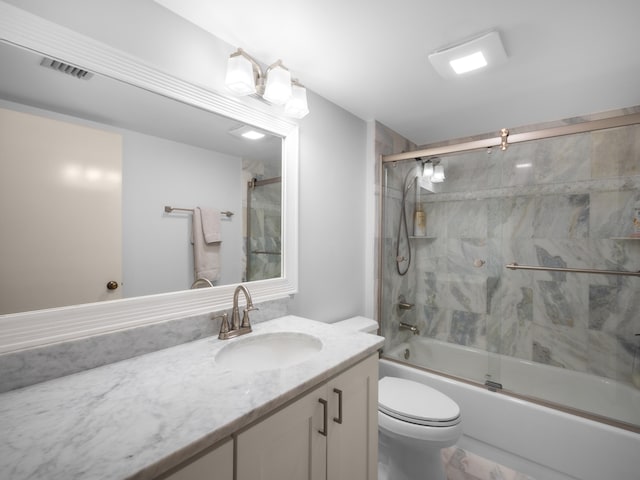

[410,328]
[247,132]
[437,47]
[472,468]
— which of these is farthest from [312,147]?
[472,468]

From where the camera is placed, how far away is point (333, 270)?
200 centimetres

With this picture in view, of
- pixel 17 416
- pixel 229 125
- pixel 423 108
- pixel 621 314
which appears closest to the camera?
pixel 17 416

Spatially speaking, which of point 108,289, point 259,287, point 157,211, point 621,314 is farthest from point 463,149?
point 108,289

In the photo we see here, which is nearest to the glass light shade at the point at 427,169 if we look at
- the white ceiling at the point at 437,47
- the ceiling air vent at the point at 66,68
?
the white ceiling at the point at 437,47

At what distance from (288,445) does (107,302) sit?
76cm

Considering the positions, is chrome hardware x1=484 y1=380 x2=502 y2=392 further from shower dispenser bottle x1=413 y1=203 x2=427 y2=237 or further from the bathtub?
shower dispenser bottle x1=413 y1=203 x2=427 y2=237

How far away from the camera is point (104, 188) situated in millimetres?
1006

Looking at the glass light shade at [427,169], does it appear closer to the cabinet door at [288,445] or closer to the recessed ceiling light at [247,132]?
the recessed ceiling light at [247,132]

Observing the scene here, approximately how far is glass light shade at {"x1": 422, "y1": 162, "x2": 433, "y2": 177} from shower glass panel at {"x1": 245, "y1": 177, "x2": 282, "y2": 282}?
1333 millimetres

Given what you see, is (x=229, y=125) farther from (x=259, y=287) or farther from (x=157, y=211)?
(x=259, y=287)

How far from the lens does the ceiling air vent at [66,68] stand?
0.91 meters

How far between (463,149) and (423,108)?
1.37 ft

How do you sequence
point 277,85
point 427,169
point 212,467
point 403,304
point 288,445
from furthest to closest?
point 403,304
point 427,169
point 277,85
point 288,445
point 212,467

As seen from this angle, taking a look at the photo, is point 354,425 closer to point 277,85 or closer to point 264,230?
point 264,230
